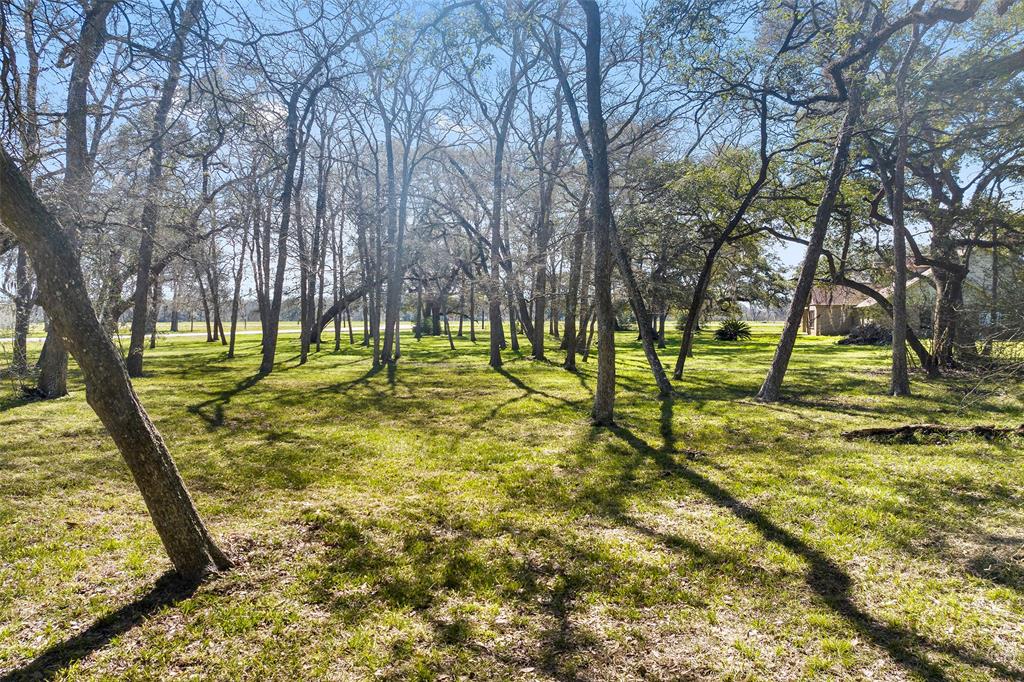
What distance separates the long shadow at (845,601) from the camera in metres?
2.94

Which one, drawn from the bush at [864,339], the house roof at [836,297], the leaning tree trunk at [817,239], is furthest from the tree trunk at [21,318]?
the house roof at [836,297]

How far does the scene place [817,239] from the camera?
401 inches

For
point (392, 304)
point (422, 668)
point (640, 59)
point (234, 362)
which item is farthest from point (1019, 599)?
point (234, 362)

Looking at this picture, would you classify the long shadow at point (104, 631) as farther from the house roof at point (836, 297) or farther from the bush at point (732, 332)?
the house roof at point (836, 297)

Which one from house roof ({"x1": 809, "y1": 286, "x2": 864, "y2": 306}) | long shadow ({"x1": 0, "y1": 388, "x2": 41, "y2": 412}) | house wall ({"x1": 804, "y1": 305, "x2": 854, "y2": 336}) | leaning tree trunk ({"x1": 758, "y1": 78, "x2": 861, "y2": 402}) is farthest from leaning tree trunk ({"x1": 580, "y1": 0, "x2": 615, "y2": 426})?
house wall ({"x1": 804, "y1": 305, "x2": 854, "y2": 336})

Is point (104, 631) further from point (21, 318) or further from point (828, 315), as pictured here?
point (828, 315)

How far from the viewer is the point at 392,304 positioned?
1934cm

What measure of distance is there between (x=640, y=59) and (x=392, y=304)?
1131cm

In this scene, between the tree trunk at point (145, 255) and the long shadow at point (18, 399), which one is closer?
the tree trunk at point (145, 255)

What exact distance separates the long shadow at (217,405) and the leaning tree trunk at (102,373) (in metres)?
5.59

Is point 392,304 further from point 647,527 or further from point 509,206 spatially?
point 647,527

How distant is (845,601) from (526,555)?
7.49ft

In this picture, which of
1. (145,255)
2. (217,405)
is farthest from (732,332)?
(145,255)

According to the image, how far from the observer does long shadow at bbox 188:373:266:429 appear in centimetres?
929
